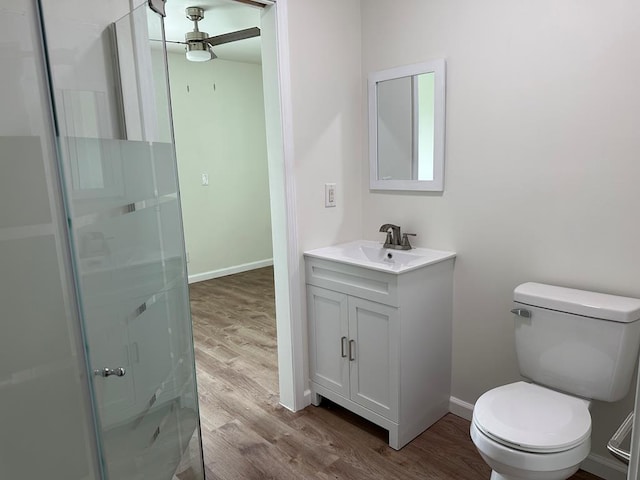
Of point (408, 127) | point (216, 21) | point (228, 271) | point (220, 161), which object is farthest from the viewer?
point (228, 271)

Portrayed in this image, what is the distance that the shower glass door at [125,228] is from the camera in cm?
106

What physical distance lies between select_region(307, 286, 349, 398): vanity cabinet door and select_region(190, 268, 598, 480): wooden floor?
0.66 ft

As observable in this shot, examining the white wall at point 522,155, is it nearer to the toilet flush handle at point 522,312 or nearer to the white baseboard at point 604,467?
the white baseboard at point 604,467

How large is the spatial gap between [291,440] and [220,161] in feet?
11.6

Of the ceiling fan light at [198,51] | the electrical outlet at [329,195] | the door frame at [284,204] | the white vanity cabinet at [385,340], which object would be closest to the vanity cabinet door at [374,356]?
the white vanity cabinet at [385,340]

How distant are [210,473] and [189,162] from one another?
350cm

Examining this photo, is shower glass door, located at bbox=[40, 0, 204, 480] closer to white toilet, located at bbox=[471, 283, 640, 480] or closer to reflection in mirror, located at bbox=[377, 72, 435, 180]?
white toilet, located at bbox=[471, 283, 640, 480]

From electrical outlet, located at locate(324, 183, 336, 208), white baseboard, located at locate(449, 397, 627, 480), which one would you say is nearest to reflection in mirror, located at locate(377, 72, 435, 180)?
electrical outlet, located at locate(324, 183, 336, 208)

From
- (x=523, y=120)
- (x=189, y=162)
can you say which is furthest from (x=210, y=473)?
(x=189, y=162)

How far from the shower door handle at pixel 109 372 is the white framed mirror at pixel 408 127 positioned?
172cm

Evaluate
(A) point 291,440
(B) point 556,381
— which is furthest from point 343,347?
(B) point 556,381

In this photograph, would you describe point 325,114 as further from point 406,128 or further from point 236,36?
point 236,36

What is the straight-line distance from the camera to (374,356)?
2186 millimetres

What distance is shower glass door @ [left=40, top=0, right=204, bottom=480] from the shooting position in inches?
41.8
